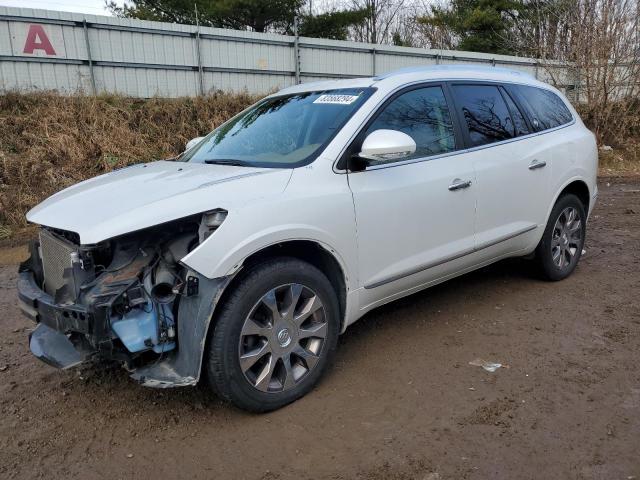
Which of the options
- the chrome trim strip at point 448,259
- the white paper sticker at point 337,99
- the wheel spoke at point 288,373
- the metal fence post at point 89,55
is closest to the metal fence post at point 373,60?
the metal fence post at point 89,55

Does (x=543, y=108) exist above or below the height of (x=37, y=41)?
below

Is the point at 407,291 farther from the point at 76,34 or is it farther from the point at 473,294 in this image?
the point at 76,34

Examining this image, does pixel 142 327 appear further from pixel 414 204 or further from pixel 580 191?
pixel 580 191

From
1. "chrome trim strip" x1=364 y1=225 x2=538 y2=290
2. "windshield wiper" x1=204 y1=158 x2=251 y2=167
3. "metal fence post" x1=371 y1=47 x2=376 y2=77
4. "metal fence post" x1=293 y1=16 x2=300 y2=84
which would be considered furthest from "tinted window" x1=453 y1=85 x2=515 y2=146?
"metal fence post" x1=371 y1=47 x2=376 y2=77

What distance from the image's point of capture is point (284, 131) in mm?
3746

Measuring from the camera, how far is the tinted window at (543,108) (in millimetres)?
4727

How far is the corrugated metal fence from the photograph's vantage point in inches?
424

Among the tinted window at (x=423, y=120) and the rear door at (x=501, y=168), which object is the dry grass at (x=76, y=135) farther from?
the rear door at (x=501, y=168)

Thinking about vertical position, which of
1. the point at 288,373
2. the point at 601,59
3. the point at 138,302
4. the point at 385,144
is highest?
the point at 601,59

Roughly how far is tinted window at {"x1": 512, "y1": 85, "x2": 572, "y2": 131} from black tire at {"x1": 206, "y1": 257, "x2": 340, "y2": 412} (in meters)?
2.71

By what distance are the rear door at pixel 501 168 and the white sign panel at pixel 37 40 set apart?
9.65 meters

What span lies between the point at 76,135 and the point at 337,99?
766 centimetres

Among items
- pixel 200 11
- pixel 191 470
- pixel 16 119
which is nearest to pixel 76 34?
pixel 16 119

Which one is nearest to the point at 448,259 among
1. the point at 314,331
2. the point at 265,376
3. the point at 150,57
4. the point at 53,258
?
the point at 314,331
